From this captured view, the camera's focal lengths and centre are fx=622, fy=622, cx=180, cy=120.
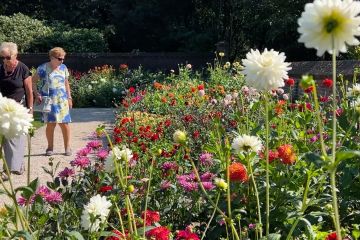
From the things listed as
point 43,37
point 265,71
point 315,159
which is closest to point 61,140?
point 265,71

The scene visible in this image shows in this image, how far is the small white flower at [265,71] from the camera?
1.77m

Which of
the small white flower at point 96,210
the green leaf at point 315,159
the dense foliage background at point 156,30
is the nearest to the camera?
the green leaf at point 315,159

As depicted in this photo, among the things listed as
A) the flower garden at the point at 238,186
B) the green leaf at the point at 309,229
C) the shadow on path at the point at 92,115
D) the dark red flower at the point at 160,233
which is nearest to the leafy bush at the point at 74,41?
the shadow on path at the point at 92,115

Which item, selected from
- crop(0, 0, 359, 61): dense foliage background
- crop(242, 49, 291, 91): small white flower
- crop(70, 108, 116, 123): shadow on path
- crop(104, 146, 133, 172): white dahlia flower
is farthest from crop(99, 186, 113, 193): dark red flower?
crop(0, 0, 359, 61): dense foliage background

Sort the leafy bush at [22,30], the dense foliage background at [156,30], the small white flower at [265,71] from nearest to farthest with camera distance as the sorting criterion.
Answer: the small white flower at [265,71]
the dense foliage background at [156,30]
the leafy bush at [22,30]

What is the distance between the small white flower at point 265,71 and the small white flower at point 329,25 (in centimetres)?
37

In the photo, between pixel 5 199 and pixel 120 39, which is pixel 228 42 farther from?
pixel 5 199

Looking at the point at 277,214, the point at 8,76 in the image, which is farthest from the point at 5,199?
the point at 277,214

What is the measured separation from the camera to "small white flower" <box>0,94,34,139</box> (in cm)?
180

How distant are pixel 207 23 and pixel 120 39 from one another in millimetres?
3306

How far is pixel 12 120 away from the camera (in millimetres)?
1818

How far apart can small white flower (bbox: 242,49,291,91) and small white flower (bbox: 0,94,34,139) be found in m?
0.67

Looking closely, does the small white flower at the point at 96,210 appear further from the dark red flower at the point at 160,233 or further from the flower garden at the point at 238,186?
the dark red flower at the point at 160,233

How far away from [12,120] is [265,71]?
75 cm
